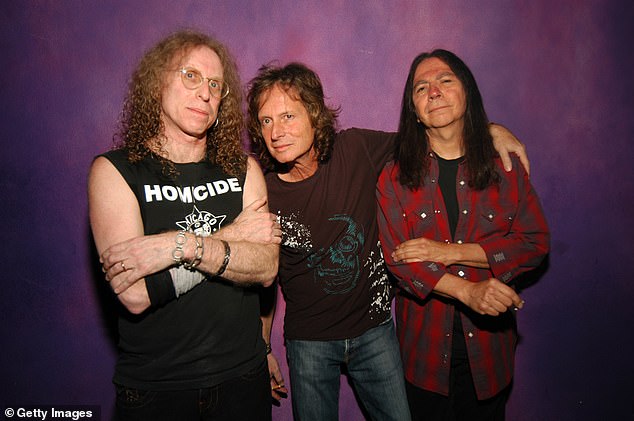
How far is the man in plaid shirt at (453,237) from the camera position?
1896 mm

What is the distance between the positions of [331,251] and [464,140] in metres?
0.83

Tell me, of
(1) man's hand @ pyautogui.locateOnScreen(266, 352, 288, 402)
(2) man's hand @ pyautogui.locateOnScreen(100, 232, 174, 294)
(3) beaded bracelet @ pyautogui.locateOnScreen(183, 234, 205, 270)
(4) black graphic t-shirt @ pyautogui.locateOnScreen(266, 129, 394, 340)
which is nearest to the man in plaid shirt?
(4) black graphic t-shirt @ pyautogui.locateOnScreen(266, 129, 394, 340)

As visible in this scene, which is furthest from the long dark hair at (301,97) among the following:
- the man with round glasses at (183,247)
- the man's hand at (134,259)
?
the man's hand at (134,259)

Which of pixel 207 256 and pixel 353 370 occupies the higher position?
pixel 207 256

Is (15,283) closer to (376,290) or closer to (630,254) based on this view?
(376,290)

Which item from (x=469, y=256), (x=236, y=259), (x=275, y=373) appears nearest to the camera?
(x=236, y=259)

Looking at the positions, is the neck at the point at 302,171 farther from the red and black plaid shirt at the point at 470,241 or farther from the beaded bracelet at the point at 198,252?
the beaded bracelet at the point at 198,252

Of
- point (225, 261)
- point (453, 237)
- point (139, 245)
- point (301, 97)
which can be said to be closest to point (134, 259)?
point (139, 245)

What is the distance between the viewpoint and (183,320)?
1.60 meters

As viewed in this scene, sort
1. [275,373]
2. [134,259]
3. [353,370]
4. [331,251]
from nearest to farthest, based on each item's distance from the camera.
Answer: [134,259]
[331,251]
[353,370]
[275,373]

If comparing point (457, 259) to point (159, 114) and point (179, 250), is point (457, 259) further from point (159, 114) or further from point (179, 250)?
point (159, 114)

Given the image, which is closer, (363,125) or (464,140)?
(464,140)

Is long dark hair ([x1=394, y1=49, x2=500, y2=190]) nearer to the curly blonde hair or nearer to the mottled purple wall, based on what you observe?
the mottled purple wall

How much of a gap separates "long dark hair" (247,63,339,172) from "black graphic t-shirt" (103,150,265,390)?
0.59 meters
